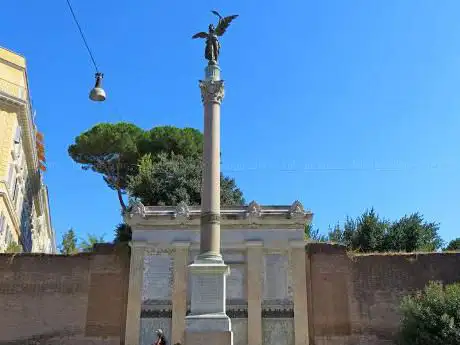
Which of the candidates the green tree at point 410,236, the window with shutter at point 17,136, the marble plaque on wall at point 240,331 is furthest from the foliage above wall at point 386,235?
the window with shutter at point 17,136

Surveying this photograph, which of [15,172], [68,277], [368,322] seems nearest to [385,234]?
[368,322]

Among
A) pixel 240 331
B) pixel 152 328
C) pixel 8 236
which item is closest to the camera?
pixel 240 331

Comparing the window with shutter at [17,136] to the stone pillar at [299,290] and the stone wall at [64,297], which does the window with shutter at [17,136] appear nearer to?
the stone wall at [64,297]

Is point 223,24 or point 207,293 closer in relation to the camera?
point 207,293

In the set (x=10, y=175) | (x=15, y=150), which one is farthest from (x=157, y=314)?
(x=15, y=150)

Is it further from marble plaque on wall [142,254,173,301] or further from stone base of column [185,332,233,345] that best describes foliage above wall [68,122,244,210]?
stone base of column [185,332,233,345]

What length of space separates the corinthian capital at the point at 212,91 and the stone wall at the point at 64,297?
746 cm

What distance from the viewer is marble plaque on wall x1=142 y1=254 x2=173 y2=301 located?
19766mm

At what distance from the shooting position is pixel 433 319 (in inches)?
633

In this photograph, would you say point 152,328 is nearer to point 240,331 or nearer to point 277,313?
point 240,331

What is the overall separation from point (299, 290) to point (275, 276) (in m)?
Answer: 0.95

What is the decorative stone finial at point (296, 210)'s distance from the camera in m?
20.1

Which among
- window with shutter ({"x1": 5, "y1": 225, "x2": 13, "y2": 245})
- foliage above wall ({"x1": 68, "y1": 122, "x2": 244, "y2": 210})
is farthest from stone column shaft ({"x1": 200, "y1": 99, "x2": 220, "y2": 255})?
foliage above wall ({"x1": 68, "y1": 122, "x2": 244, "y2": 210})

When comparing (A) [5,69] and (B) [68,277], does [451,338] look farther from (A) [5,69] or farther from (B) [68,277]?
(A) [5,69]
